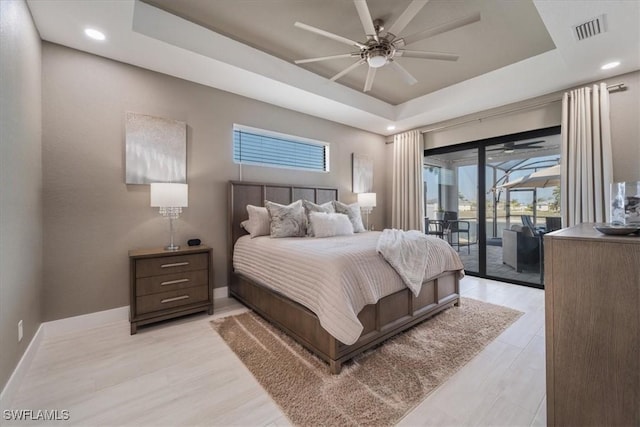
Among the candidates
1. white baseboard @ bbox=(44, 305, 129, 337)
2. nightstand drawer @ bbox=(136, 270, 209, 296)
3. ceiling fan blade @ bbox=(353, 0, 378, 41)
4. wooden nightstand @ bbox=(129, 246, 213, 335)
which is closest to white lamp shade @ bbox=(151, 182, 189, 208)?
wooden nightstand @ bbox=(129, 246, 213, 335)

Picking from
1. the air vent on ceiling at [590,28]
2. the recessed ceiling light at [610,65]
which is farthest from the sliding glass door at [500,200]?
the air vent on ceiling at [590,28]

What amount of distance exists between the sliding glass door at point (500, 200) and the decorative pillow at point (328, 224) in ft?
7.92

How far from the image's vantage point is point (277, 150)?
12.9 feet

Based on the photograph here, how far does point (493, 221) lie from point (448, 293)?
2.04m

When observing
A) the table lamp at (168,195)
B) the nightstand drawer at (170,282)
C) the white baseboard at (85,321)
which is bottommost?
the white baseboard at (85,321)

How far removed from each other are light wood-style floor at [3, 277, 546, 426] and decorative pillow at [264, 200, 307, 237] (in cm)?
123

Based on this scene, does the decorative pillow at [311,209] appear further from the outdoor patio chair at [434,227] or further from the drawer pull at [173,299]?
the outdoor patio chair at [434,227]

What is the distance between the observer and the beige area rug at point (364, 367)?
1.48 meters

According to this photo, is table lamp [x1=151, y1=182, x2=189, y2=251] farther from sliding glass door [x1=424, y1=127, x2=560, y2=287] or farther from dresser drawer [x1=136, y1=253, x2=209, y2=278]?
sliding glass door [x1=424, y1=127, x2=560, y2=287]

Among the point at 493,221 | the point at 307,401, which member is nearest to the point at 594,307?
the point at 307,401

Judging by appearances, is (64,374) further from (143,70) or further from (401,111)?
(401,111)

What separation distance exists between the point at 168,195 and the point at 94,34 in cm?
147

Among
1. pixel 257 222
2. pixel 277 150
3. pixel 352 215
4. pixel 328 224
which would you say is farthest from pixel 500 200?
pixel 257 222

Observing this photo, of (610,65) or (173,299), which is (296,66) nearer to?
(173,299)
